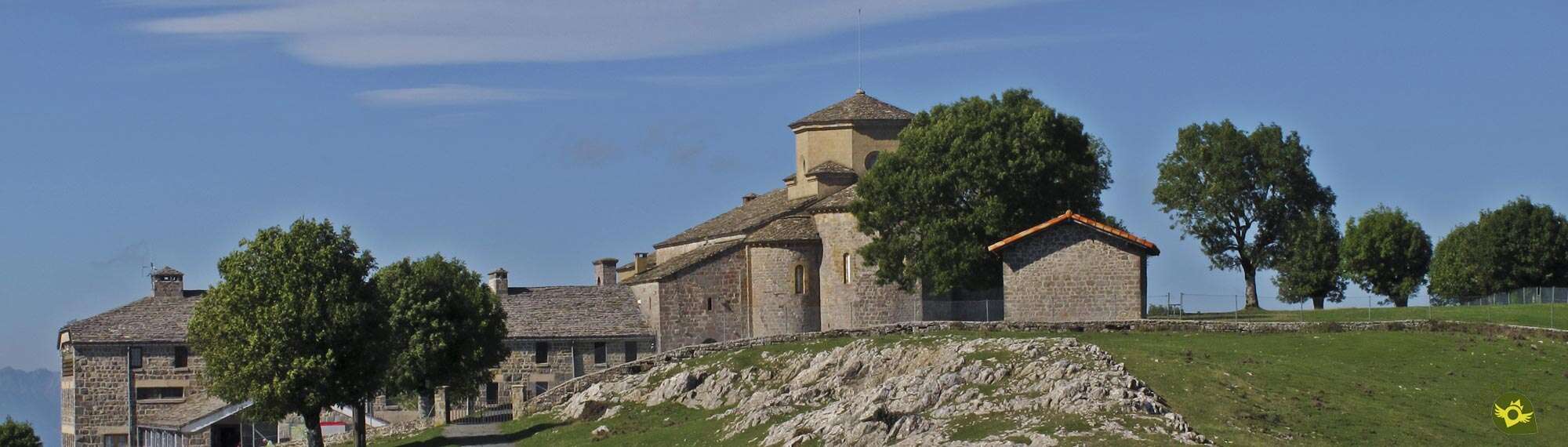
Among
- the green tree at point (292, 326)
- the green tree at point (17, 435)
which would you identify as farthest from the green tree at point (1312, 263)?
the green tree at point (17, 435)

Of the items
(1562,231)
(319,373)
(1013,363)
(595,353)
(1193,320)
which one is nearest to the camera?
(1013,363)

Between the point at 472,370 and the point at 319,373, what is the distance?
12398mm

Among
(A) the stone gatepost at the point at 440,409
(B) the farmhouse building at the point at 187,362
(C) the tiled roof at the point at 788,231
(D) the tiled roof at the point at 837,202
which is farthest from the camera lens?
(B) the farmhouse building at the point at 187,362

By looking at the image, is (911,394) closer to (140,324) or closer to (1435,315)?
(1435,315)

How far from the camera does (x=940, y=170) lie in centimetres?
7275

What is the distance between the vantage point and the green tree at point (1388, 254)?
107688mm

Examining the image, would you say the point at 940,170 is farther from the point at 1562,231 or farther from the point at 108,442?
the point at 1562,231

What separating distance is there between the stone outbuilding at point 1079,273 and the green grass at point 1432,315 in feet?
9.06

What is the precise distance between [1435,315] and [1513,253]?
3718 cm

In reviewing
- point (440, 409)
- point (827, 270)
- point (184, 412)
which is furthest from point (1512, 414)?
point (184, 412)

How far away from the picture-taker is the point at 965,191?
73.0m

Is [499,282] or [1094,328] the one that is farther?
[499,282]

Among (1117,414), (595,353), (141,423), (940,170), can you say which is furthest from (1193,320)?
(141,423)

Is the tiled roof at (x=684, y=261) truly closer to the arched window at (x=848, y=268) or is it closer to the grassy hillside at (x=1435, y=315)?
the arched window at (x=848, y=268)
